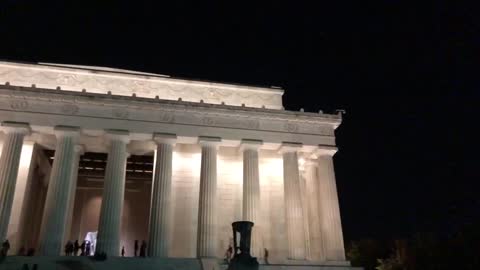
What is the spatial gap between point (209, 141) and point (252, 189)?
5692mm

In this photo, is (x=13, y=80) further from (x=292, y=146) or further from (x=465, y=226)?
(x=465, y=226)

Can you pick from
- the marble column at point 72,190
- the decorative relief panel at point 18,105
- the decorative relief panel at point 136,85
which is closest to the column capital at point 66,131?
the marble column at point 72,190

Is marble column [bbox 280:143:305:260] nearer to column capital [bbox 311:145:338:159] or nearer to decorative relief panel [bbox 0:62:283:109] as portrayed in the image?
column capital [bbox 311:145:338:159]

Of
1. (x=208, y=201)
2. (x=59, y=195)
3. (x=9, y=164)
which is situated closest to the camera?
(x=9, y=164)

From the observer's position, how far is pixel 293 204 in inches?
1521

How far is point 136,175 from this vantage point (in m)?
47.7

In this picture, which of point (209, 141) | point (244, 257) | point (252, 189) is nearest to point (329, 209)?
Result: point (252, 189)

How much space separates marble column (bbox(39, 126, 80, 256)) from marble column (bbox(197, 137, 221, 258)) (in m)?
10.7

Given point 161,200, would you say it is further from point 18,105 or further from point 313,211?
point 313,211

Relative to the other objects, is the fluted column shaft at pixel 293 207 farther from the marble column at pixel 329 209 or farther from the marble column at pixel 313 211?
the marble column at pixel 313 211

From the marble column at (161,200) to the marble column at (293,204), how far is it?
10207mm

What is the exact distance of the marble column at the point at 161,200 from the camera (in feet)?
115

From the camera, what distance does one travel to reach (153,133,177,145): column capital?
38.2m

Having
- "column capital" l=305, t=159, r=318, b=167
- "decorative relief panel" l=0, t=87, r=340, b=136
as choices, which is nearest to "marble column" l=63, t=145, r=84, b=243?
"decorative relief panel" l=0, t=87, r=340, b=136
